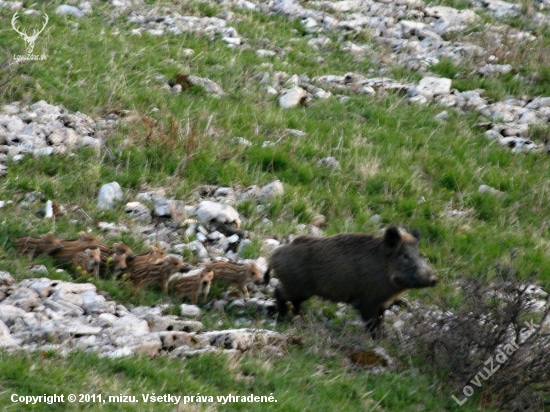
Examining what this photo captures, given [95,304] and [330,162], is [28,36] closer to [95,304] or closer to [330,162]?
[330,162]

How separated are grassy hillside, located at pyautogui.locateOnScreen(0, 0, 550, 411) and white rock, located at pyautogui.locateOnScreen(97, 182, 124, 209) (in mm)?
114

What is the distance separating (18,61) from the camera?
1273cm

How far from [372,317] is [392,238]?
2.67 ft

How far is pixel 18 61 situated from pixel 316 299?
5753 mm

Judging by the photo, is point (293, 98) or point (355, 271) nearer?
point (355, 271)

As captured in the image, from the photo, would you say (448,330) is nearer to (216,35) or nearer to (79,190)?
(79,190)

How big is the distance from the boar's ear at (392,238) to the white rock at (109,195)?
3224 mm

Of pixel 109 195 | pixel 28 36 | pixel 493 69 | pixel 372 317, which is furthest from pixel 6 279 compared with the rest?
pixel 493 69

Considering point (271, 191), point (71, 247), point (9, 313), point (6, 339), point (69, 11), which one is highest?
point (6, 339)

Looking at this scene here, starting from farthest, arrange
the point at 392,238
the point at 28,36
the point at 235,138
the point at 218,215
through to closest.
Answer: the point at 28,36, the point at 235,138, the point at 218,215, the point at 392,238

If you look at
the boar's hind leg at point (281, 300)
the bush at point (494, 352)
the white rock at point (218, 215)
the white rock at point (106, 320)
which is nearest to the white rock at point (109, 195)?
the white rock at point (218, 215)

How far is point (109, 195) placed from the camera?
10469 millimetres

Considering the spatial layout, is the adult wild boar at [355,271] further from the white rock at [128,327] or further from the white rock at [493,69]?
the white rock at [493,69]

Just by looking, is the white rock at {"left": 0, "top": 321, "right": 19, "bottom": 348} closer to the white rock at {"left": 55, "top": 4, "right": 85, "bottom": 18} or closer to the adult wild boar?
the adult wild boar
